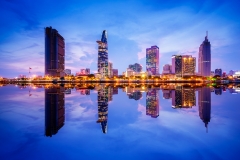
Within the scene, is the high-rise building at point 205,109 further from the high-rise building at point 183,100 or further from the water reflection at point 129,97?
the high-rise building at point 183,100

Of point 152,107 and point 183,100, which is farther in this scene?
point 183,100

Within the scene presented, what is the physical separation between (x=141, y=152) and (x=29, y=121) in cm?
1018

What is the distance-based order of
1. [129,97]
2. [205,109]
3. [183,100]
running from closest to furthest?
[205,109]
[183,100]
[129,97]

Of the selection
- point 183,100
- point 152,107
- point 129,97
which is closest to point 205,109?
point 152,107

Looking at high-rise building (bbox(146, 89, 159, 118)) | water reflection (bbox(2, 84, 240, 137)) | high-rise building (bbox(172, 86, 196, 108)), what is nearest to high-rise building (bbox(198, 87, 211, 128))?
water reflection (bbox(2, 84, 240, 137))

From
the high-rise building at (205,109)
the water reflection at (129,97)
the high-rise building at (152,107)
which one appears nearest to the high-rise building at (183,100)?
the water reflection at (129,97)

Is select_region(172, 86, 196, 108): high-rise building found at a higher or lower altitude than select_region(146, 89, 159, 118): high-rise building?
higher

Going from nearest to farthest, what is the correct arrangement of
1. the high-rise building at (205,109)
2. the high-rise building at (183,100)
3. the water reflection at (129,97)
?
1. the water reflection at (129,97)
2. the high-rise building at (205,109)
3. the high-rise building at (183,100)

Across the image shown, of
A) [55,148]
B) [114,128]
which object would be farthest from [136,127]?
[55,148]

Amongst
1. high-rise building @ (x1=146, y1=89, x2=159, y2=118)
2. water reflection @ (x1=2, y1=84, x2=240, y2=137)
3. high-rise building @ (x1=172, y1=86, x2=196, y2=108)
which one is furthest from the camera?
high-rise building @ (x1=172, y1=86, x2=196, y2=108)

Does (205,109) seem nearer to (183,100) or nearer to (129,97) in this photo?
(183,100)

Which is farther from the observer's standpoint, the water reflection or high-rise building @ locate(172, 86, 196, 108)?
high-rise building @ locate(172, 86, 196, 108)

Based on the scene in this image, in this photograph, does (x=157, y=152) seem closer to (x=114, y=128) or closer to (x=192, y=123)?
(x=114, y=128)

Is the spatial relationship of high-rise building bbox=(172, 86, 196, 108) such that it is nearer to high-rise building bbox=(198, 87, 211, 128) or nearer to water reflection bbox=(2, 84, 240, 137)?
water reflection bbox=(2, 84, 240, 137)
